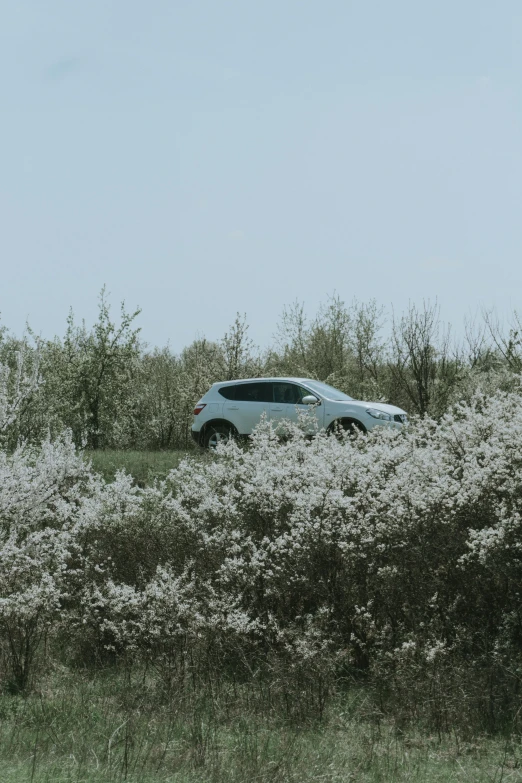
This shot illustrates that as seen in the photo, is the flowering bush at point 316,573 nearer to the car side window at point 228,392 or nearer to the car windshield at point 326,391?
the car windshield at point 326,391

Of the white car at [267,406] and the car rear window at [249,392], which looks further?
the car rear window at [249,392]

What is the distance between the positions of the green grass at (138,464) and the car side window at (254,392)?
188cm

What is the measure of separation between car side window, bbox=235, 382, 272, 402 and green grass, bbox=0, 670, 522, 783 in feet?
34.4

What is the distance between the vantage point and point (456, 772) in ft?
16.8

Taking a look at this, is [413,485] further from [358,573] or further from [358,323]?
[358,323]

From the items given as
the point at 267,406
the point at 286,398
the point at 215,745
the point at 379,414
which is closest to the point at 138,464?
the point at 267,406

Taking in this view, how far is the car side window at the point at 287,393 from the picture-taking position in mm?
16766

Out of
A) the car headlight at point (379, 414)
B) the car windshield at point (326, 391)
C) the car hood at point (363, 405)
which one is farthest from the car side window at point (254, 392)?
the car headlight at point (379, 414)

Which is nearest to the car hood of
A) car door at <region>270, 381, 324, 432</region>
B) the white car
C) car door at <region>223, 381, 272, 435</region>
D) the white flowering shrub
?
the white car

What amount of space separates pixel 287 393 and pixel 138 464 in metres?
3.55

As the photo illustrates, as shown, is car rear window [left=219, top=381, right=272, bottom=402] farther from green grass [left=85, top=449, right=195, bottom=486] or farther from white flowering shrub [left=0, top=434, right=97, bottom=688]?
white flowering shrub [left=0, top=434, right=97, bottom=688]

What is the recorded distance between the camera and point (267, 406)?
16.8 m

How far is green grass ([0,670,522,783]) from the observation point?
16.2 feet

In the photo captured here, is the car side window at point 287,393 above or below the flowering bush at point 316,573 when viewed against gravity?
above
